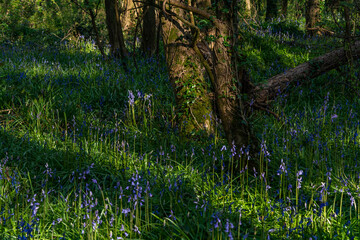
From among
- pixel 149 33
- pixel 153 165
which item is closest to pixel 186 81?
pixel 153 165

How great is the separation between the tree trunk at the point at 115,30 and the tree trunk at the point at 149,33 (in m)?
0.71

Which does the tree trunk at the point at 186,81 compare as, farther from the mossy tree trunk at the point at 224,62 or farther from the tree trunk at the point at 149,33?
the tree trunk at the point at 149,33

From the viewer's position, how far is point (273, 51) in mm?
8383

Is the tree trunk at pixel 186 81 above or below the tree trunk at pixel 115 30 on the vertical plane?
below

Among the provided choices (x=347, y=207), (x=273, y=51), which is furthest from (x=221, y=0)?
(x=273, y=51)

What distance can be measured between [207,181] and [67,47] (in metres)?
7.48

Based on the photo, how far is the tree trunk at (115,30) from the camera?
7527 millimetres

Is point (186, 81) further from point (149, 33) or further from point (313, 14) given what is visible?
point (313, 14)

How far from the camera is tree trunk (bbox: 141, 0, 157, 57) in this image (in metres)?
8.24

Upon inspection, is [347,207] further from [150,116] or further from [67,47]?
[67,47]

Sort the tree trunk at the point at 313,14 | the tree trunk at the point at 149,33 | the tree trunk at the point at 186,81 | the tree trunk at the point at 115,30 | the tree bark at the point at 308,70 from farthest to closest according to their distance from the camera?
the tree trunk at the point at 313,14 → the tree trunk at the point at 149,33 → the tree trunk at the point at 115,30 → the tree bark at the point at 308,70 → the tree trunk at the point at 186,81

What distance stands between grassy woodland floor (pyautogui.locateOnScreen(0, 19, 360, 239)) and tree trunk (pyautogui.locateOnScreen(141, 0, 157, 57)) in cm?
55

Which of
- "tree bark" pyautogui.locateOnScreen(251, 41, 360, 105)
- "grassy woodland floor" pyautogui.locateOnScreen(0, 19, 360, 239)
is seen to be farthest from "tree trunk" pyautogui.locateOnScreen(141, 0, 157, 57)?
"tree bark" pyautogui.locateOnScreen(251, 41, 360, 105)

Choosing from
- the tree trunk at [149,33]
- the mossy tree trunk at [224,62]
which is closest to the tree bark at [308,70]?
the mossy tree trunk at [224,62]
